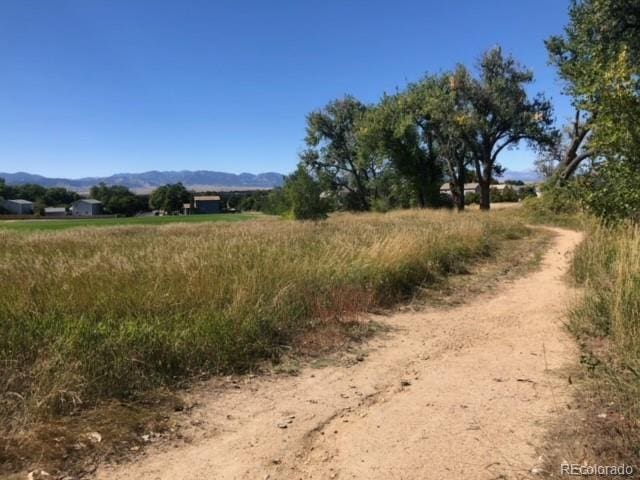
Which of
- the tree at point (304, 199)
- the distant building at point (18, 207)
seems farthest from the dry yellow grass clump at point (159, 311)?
the distant building at point (18, 207)

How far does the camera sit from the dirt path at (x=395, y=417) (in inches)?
133

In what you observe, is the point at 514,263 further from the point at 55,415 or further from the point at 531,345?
the point at 55,415

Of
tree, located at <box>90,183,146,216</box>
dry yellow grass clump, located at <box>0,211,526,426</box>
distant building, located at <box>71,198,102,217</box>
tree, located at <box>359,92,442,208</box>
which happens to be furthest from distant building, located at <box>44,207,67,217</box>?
dry yellow grass clump, located at <box>0,211,526,426</box>

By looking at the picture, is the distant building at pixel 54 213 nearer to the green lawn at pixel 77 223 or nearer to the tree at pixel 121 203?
the tree at pixel 121 203

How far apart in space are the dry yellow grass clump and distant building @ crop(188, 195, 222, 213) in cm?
15507

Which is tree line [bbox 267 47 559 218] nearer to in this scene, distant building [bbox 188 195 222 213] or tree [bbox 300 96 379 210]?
tree [bbox 300 96 379 210]

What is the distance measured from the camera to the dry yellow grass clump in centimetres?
450

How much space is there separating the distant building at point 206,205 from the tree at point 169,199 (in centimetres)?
482

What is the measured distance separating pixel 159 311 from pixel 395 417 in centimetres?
338

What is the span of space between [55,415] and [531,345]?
211 inches

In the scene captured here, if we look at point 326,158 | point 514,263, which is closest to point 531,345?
point 514,263

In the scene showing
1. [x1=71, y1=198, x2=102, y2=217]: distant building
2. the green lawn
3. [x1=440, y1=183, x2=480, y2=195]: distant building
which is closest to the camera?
the green lawn

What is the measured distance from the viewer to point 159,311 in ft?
19.9

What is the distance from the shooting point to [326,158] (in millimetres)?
65812
